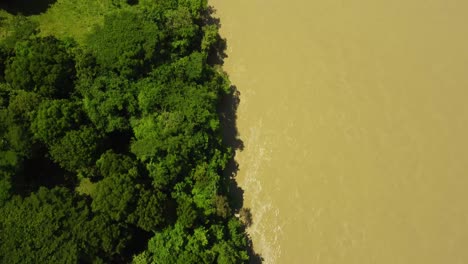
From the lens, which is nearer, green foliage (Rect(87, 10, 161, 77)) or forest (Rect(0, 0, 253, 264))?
forest (Rect(0, 0, 253, 264))

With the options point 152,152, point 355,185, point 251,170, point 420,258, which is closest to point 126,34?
point 152,152

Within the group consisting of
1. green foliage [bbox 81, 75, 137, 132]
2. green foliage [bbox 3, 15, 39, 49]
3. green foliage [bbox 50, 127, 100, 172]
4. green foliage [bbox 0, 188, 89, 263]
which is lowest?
green foliage [bbox 0, 188, 89, 263]

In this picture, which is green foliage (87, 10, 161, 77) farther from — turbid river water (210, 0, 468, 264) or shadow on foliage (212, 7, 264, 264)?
turbid river water (210, 0, 468, 264)

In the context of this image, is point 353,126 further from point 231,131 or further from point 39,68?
point 39,68

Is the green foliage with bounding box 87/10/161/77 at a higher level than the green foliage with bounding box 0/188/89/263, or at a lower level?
higher

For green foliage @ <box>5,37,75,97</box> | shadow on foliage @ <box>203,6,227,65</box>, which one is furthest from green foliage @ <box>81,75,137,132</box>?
shadow on foliage @ <box>203,6,227,65</box>

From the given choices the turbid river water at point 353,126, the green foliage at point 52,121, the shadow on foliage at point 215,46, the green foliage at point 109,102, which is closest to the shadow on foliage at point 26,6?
the green foliage at point 109,102
